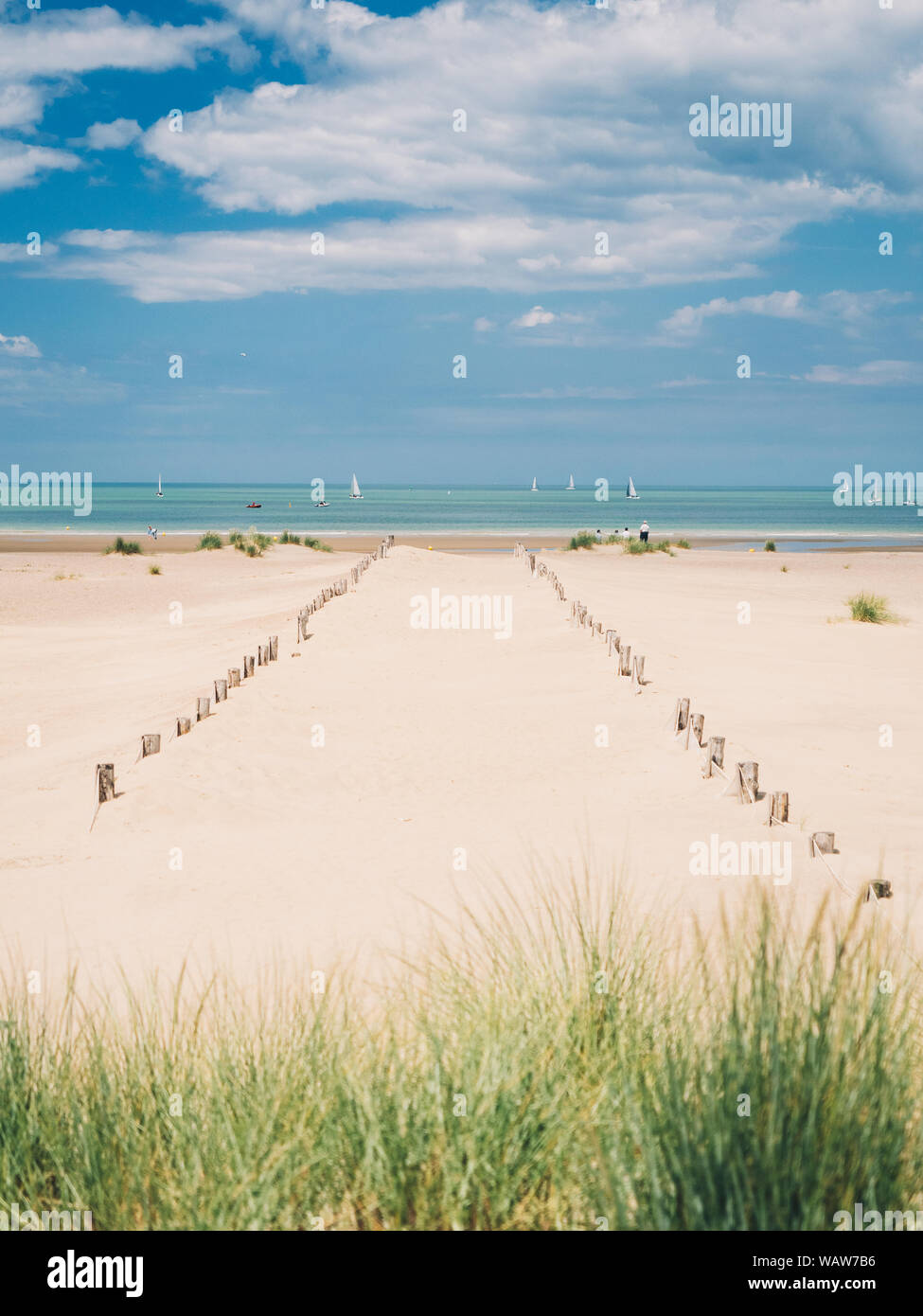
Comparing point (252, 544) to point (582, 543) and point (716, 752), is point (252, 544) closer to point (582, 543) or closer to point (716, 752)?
point (582, 543)

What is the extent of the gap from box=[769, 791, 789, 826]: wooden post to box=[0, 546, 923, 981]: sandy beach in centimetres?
13

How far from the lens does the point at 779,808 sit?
711 centimetres

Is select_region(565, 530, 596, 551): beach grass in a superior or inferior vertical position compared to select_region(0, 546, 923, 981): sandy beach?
superior

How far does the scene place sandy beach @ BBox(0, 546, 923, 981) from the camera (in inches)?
250

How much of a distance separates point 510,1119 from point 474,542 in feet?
159

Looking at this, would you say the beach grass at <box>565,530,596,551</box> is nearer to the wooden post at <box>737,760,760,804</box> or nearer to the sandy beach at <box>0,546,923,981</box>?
the sandy beach at <box>0,546,923,981</box>

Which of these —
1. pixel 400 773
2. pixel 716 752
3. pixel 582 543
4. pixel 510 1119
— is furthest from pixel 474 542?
pixel 510 1119

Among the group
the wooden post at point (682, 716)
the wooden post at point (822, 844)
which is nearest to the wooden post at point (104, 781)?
the wooden post at point (682, 716)

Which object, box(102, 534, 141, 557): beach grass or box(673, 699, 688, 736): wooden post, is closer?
box(673, 699, 688, 736): wooden post

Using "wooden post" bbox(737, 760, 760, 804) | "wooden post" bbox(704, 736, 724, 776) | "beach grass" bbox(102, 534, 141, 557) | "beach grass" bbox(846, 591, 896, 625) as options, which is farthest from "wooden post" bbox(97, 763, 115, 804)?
"beach grass" bbox(102, 534, 141, 557)

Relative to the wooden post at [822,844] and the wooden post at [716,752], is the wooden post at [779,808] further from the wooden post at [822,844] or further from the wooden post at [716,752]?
the wooden post at [716,752]

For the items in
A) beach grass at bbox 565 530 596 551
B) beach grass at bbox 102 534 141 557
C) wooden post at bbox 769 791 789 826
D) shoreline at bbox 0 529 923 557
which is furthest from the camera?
shoreline at bbox 0 529 923 557

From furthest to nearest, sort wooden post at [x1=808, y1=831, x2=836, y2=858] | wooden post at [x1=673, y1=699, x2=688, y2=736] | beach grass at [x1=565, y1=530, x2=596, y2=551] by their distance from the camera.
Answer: beach grass at [x1=565, y1=530, x2=596, y2=551]
wooden post at [x1=673, y1=699, x2=688, y2=736]
wooden post at [x1=808, y1=831, x2=836, y2=858]

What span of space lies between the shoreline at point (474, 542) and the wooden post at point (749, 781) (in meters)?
33.7
